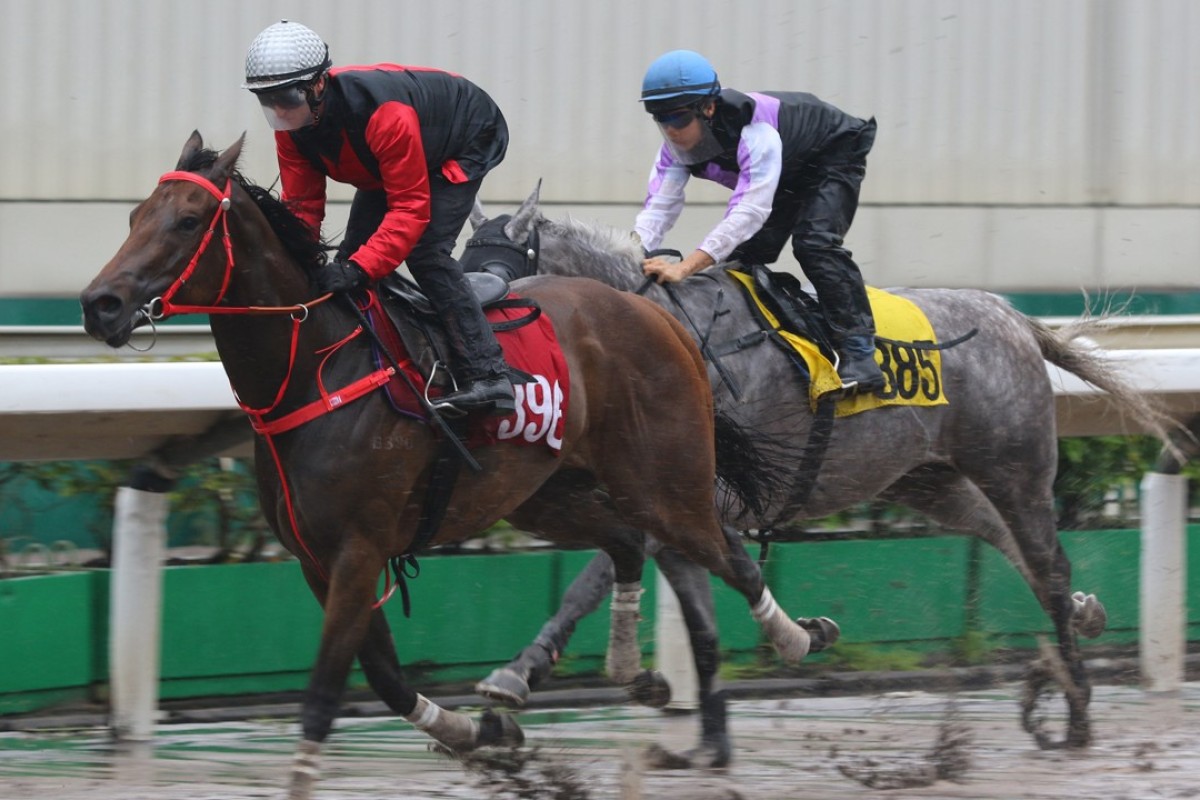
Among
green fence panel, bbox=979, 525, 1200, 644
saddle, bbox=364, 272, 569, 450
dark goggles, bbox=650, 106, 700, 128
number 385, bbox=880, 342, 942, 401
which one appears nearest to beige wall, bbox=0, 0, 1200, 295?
green fence panel, bbox=979, 525, 1200, 644

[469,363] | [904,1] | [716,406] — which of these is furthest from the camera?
[904,1]

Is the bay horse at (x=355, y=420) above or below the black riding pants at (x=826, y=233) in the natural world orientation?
below

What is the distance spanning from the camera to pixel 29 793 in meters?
A: 4.71

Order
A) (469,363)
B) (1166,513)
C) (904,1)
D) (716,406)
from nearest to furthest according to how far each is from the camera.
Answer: (469,363), (716,406), (1166,513), (904,1)

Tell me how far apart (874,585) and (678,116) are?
7.06 feet

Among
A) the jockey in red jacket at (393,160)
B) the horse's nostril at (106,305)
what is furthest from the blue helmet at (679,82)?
the horse's nostril at (106,305)

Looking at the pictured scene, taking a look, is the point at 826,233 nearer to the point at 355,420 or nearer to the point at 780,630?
the point at 780,630

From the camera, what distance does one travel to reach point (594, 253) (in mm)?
5758

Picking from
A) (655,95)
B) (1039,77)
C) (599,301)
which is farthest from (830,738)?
(1039,77)

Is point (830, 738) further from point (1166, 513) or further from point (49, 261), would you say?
point (49, 261)

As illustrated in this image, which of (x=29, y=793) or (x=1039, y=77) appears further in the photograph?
(x=1039, y=77)

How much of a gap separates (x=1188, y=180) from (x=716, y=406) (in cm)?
452

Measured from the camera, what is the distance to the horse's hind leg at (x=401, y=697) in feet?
15.4

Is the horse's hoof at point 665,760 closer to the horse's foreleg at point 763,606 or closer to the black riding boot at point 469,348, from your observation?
the horse's foreleg at point 763,606
